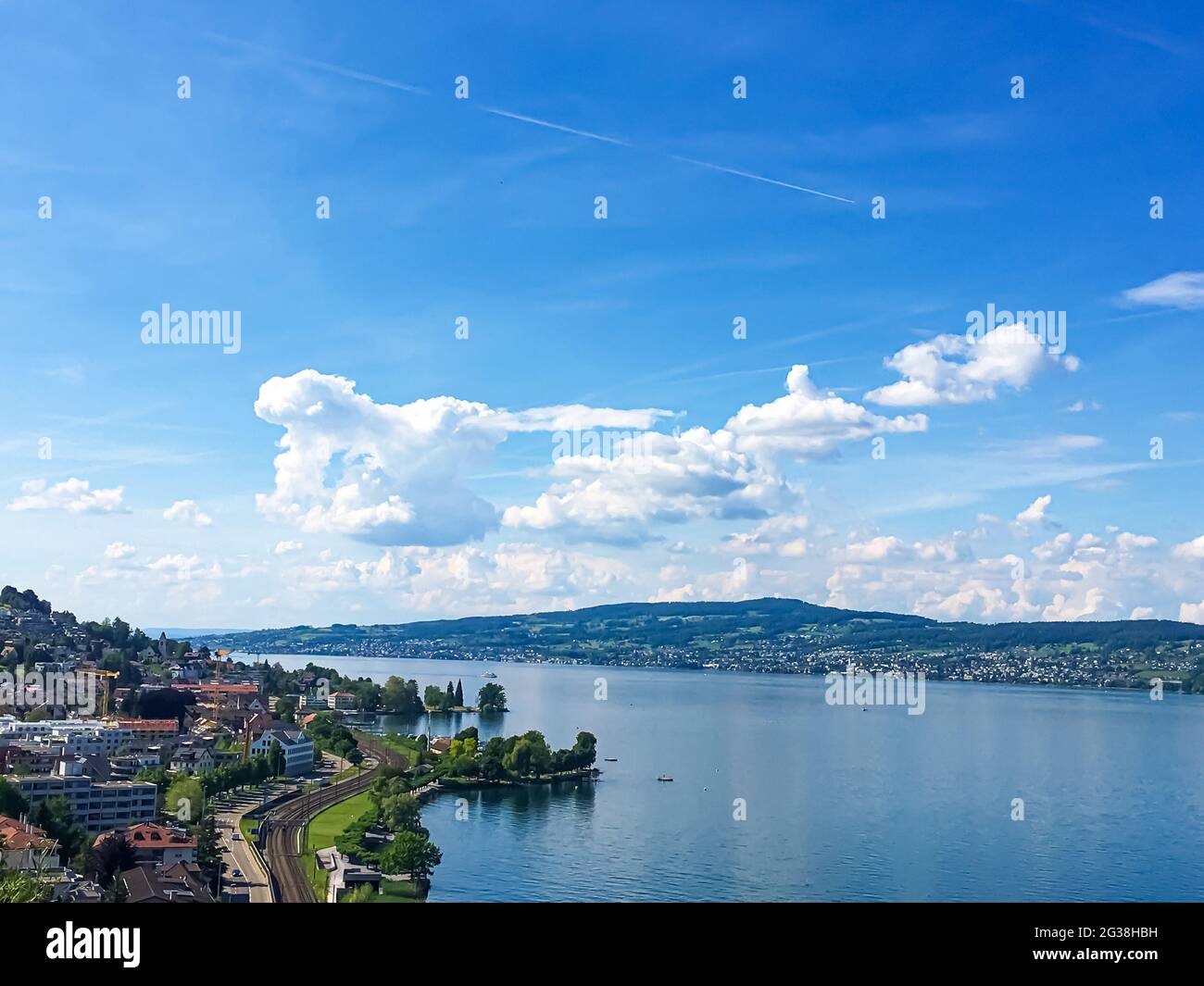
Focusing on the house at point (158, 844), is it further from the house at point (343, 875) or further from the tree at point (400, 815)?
the tree at point (400, 815)

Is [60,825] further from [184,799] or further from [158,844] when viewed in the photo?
[184,799]

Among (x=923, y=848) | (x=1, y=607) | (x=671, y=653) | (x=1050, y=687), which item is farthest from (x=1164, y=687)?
(x=1, y=607)

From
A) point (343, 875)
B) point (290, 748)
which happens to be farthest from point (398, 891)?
point (290, 748)

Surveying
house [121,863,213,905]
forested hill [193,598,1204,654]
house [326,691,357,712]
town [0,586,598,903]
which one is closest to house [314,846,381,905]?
town [0,586,598,903]

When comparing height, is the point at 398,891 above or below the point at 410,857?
below

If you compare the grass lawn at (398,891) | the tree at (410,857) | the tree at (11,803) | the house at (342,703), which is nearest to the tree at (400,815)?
the tree at (410,857)
